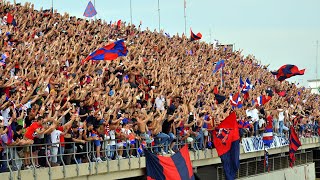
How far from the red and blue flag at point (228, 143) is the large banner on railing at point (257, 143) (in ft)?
9.81

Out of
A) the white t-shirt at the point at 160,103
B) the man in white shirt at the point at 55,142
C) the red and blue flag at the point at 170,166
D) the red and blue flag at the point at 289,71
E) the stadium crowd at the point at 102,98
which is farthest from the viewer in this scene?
the red and blue flag at the point at 289,71

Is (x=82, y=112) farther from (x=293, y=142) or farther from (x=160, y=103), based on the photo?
(x=293, y=142)

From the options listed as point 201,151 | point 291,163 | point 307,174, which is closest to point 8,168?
point 201,151

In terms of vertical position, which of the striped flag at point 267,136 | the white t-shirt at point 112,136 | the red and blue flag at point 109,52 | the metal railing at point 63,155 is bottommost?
the striped flag at point 267,136

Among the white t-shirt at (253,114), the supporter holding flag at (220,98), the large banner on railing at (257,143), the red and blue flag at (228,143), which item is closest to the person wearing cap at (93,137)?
the red and blue flag at (228,143)

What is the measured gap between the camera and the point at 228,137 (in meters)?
29.3

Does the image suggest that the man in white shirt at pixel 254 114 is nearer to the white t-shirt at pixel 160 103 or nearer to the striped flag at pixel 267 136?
the striped flag at pixel 267 136

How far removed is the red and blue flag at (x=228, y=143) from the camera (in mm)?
28797

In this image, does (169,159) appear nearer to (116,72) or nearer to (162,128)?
(162,128)

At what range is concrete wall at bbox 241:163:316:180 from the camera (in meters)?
38.6

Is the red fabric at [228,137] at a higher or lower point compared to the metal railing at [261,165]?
higher

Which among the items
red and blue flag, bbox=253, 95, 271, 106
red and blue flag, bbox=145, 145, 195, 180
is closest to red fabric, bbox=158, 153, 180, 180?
red and blue flag, bbox=145, 145, 195, 180

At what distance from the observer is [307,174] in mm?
44188

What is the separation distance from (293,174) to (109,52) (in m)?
18.7
